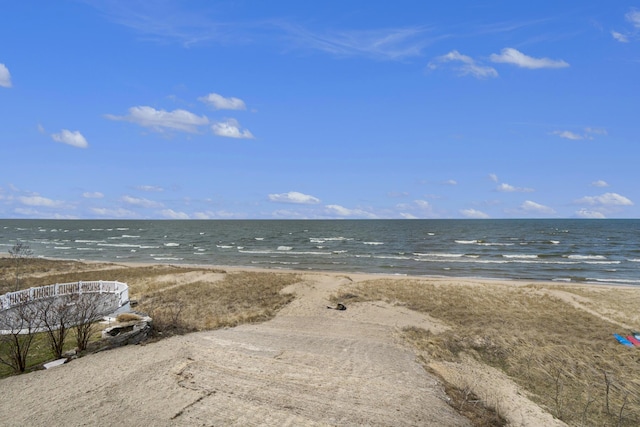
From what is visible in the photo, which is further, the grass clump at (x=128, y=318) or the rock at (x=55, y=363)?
the grass clump at (x=128, y=318)

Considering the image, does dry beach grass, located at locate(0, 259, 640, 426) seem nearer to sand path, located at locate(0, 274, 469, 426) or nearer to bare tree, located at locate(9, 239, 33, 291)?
sand path, located at locate(0, 274, 469, 426)

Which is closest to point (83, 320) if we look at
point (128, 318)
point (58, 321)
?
point (58, 321)

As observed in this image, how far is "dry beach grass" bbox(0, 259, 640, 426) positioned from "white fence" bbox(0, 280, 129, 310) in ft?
7.20

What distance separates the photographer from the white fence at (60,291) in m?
17.0

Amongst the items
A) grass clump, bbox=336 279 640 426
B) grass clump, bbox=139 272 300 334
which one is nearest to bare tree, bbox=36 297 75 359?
grass clump, bbox=139 272 300 334

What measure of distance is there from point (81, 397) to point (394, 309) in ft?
49.9

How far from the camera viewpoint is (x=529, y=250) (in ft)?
192

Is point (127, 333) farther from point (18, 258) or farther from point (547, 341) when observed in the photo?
point (18, 258)

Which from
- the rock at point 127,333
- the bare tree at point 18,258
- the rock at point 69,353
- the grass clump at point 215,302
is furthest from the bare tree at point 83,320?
the bare tree at point 18,258

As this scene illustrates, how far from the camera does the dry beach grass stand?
375 inches

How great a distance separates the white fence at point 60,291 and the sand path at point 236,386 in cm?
660

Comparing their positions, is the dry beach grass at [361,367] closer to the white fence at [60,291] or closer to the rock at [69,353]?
the rock at [69,353]

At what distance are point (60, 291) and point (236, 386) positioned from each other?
47.1 feet

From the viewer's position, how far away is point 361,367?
40.8 ft
